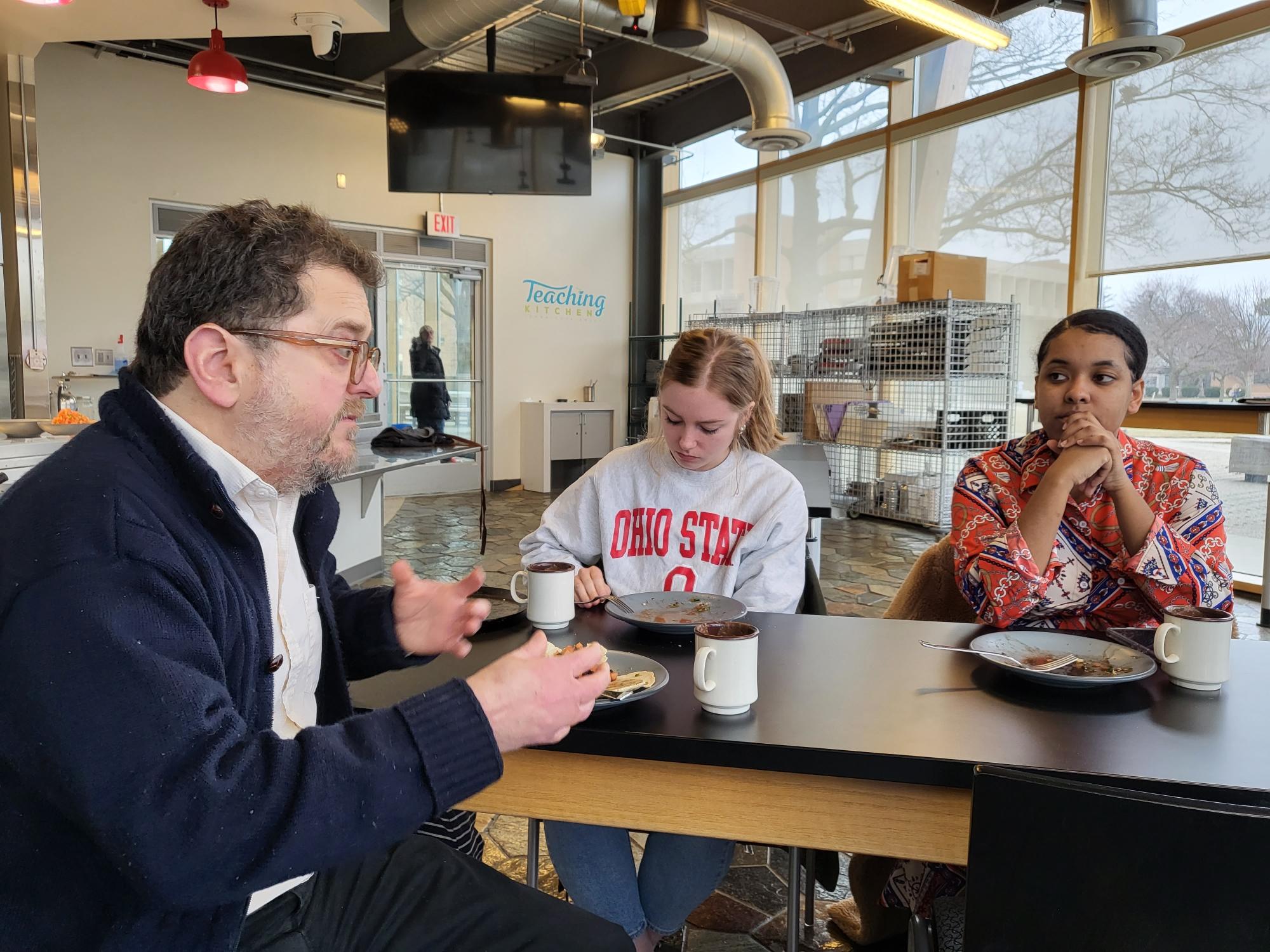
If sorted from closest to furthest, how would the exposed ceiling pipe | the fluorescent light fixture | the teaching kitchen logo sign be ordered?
the fluorescent light fixture < the exposed ceiling pipe < the teaching kitchen logo sign

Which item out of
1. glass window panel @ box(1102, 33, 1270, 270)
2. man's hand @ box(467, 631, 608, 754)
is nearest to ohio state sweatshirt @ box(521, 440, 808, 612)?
man's hand @ box(467, 631, 608, 754)

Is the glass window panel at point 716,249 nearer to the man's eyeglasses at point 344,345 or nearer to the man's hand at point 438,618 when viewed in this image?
the man's hand at point 438,618

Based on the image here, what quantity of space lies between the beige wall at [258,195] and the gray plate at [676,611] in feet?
13.3

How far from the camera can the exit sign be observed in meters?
8.09

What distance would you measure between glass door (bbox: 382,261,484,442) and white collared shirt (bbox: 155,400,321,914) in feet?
23.6

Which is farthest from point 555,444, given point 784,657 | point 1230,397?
point 784,657

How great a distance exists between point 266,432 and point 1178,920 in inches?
39.9

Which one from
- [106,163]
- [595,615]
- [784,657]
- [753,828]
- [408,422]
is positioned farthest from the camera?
[408,422]

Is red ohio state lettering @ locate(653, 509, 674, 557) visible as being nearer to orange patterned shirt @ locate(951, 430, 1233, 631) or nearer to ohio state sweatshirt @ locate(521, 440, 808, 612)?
ohio state sweatshirt @ locate(521, 440, 808, 612)

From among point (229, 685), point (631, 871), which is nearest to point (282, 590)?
point (229, 685)

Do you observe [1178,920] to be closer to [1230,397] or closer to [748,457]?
[748,457]

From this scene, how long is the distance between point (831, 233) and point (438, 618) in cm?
734

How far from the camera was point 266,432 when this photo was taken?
3.14ft

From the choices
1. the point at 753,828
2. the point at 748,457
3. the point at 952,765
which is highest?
the point at 748,457
